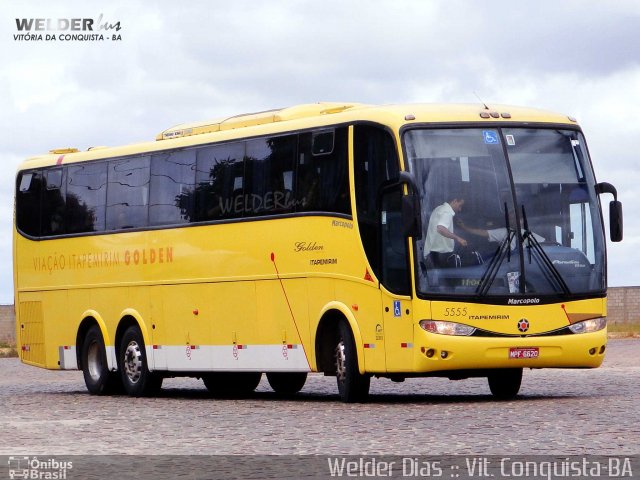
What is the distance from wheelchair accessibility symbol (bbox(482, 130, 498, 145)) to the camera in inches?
821

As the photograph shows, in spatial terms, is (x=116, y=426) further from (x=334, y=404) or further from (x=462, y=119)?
(x=462, y=119)

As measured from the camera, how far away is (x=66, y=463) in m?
13.2

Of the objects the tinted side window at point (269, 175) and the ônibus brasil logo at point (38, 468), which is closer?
the ônibus brasil logo at point (38, 468)

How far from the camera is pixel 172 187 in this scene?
25.1m

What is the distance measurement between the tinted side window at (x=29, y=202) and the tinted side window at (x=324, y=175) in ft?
25.8

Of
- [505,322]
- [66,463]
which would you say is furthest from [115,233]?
[66,463]

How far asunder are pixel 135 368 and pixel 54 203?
365 cm

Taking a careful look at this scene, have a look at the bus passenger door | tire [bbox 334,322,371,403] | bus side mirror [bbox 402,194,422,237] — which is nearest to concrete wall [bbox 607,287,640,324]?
tire [bbox 334,322,371,403]

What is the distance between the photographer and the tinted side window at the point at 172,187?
2477 cm

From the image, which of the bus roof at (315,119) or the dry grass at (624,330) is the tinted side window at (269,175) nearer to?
the bus roof at (315,119)

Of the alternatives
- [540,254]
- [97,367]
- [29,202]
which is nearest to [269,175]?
[540,254]

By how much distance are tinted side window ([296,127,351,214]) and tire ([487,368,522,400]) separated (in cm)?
308

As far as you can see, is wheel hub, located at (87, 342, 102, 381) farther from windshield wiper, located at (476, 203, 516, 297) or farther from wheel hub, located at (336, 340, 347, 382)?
windshield wiper, located at (476, 203, 516, 297)

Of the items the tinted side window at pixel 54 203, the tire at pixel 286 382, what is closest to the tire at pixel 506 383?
the tire at pixel 286 382
